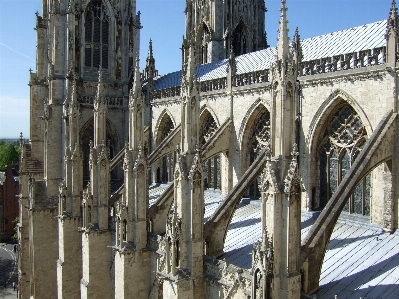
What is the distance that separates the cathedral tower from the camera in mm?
35375

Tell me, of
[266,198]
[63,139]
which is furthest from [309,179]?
[63,139]

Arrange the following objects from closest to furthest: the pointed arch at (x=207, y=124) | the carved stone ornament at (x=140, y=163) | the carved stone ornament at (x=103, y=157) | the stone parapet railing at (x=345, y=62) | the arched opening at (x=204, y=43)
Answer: the stone parapet railing at (x=345, y=62) < the carved stone ornament at (x=140, y=163) < the carved stone ornament at (x=103, y=157) < the pointed arch at (x=207, y=124) < the arched opening at (x=204, y=43)

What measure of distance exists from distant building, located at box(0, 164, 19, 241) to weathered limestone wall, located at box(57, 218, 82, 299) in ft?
111

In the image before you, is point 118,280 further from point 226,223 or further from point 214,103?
point 214,103

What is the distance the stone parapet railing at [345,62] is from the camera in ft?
49.9

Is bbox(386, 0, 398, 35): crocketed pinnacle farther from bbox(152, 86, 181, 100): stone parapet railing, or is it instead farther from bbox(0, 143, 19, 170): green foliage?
bbox(0, 143, 19, 170): green foliage

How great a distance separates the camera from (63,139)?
94.2 ft

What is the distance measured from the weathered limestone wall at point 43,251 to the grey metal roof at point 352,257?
584 inches

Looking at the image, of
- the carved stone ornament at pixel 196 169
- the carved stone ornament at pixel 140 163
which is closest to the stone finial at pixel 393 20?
the carved stone ornament at pixel 196 169

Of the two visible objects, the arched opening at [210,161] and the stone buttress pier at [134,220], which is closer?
the stone buttress pier at [134,220]

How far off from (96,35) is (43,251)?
14861 mm

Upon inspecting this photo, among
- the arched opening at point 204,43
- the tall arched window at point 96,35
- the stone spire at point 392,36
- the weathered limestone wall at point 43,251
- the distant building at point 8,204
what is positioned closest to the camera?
the stone spire at point 392,36

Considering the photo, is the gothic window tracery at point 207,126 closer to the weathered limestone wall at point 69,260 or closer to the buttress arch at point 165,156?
the buttress arch at point 165,156

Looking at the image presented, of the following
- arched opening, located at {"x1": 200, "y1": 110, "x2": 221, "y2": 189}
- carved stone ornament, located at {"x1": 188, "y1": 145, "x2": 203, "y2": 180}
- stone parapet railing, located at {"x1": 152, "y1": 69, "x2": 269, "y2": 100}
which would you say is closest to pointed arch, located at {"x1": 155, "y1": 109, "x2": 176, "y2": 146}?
stone parapet railing, located at {"x1": 152, "y1": 69, "x2": 269, "y2": 100}
